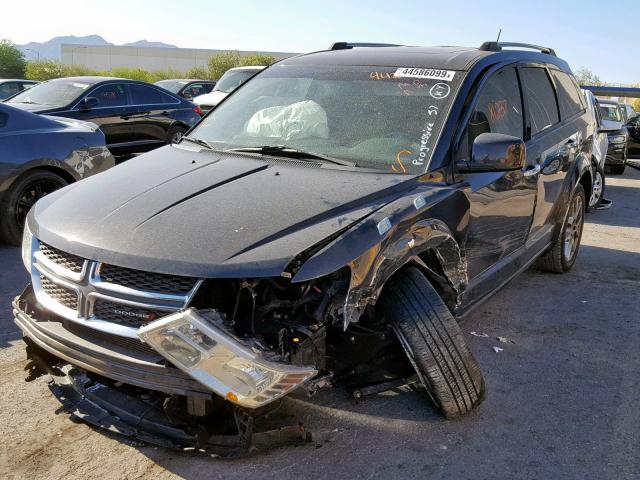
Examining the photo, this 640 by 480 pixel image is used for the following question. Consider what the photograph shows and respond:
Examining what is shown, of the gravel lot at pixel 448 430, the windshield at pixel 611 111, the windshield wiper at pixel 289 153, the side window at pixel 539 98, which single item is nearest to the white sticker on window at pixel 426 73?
the windshield wiper at pixel 289 153

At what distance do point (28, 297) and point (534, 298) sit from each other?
3942 mm

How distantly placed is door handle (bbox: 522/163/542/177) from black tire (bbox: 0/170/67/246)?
15.2ft

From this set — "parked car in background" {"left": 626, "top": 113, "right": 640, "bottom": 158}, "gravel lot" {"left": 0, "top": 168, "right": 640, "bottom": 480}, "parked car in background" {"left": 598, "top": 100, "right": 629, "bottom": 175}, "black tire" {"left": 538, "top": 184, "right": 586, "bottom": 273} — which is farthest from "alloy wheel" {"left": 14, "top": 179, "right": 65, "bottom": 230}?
"parked car in background" {"left": 626, "top": 113, "right": 640, "bottom": 158}

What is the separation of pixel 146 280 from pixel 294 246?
2.03ft

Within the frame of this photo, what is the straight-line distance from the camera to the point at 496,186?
398 cm

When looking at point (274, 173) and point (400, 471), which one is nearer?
point (400, 471)

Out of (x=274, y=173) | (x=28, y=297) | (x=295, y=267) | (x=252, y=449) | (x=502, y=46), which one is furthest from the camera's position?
(x=502, y=46)

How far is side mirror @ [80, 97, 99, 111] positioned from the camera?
388 inches

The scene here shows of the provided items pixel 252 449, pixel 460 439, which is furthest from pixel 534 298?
pixel 252 449

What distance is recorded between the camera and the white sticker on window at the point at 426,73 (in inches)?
153

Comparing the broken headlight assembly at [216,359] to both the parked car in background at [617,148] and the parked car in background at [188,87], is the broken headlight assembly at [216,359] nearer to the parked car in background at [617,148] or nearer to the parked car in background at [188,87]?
the parked car in background at [617,148]

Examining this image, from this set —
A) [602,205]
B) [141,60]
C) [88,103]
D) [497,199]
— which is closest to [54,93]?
[88,103]

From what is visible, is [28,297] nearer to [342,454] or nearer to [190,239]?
[190,239]

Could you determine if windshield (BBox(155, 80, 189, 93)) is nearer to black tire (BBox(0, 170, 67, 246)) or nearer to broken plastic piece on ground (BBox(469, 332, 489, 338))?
black tire (BBox(0, 170, 67, 246))
